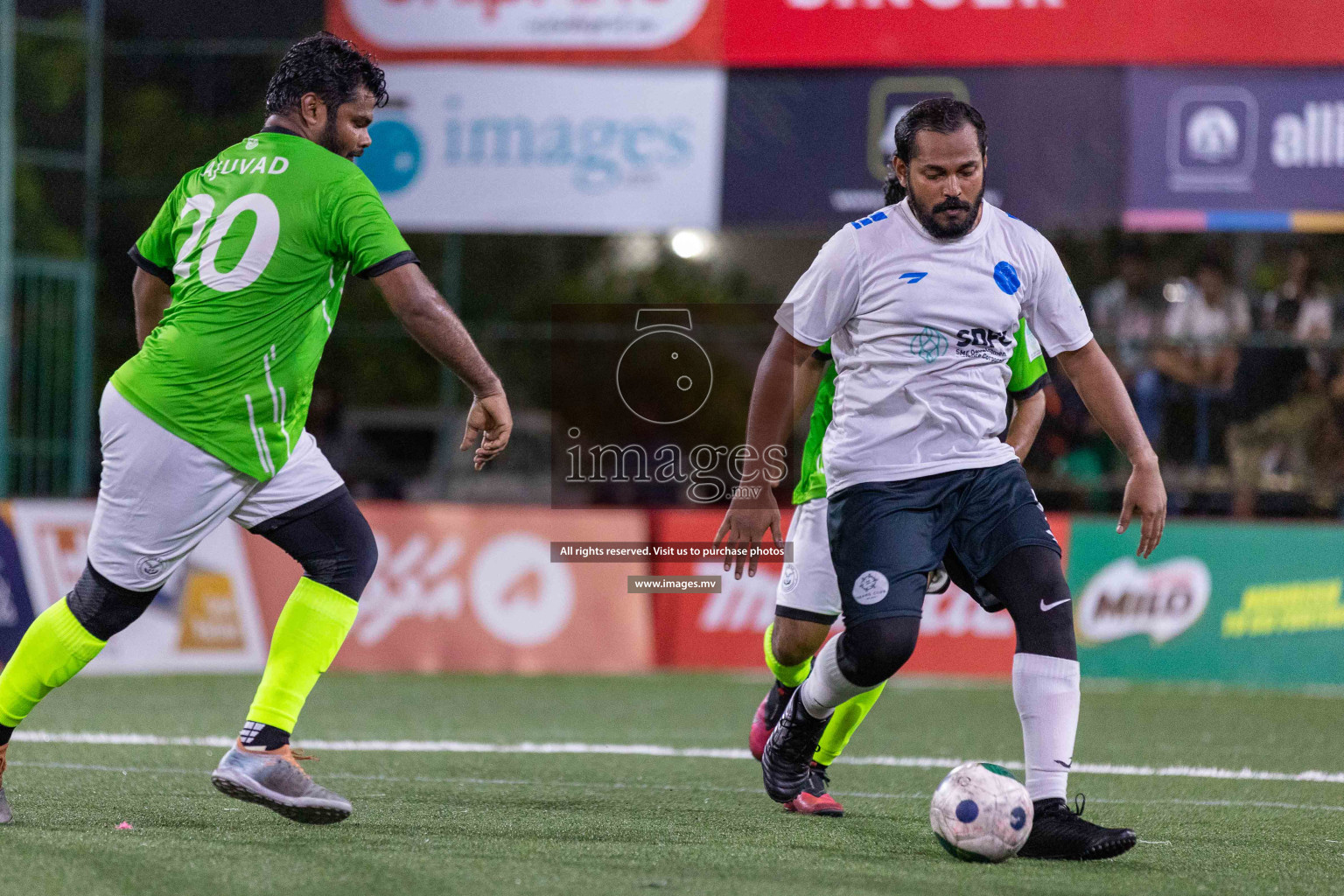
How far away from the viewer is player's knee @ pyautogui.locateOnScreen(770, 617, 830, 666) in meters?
6.07

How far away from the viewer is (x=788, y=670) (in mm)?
6285

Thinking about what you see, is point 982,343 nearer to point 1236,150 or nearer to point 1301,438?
point 1236,150

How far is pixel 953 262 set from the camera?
5219 millimetres

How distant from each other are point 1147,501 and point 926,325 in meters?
0.85

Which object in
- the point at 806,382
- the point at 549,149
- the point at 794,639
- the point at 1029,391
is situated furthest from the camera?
the point at 549,149

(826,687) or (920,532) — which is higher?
(920,532)

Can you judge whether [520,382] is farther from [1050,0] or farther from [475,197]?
[1050,0]

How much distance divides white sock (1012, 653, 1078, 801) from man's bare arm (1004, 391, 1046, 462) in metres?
1.11

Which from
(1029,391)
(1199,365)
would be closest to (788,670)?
(1029,391)

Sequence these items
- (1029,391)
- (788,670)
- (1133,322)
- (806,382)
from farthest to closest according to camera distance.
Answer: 1. (1133,322)
2. (788,670)
3. (1029,391)
4. (806,382)

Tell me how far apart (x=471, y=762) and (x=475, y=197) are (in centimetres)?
707

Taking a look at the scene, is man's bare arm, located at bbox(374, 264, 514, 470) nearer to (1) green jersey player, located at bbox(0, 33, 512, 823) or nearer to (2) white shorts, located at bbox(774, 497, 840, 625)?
(1) green jersey player, located at bbox(0, 33, 512, 823)

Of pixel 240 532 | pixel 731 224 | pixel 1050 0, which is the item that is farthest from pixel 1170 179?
pixel 240 532

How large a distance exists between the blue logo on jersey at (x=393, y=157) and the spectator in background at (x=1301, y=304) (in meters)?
7.10
